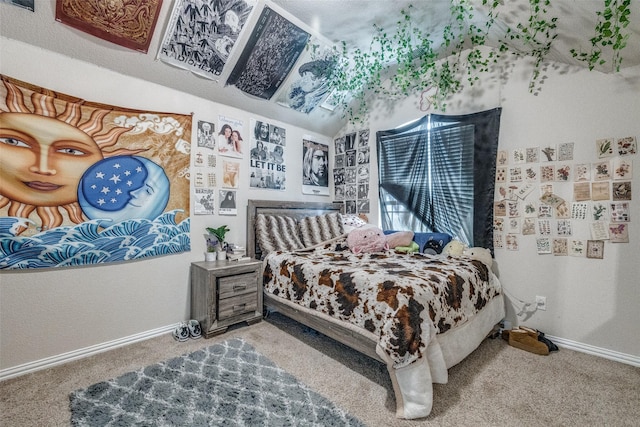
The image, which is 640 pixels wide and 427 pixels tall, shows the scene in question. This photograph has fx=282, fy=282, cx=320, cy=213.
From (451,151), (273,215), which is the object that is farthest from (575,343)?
(273,215)

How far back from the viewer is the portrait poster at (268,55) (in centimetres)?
241

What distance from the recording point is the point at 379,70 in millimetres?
3166

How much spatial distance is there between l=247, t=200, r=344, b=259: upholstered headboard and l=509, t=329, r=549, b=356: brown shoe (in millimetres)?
2368

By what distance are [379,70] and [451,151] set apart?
1209 millimetres

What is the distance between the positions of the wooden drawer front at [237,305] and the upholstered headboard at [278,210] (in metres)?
0.52

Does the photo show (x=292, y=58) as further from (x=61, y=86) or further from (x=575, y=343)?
(x=575, y=343)

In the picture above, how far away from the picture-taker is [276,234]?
3.06 m

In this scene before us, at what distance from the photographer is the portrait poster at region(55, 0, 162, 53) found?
1843mm

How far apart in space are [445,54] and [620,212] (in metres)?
2.14

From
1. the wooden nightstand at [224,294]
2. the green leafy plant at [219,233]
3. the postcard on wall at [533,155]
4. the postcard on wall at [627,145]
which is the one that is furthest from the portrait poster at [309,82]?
the postcard on wall at [627,145]

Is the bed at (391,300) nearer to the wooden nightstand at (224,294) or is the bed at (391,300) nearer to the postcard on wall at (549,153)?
the wooden nightstand at (224,294)

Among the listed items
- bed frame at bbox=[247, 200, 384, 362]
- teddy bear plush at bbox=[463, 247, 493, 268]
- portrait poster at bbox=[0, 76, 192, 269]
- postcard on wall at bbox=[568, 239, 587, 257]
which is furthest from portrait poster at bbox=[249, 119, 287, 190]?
postcard on wall at bbox=[568, 239, 587, 257]

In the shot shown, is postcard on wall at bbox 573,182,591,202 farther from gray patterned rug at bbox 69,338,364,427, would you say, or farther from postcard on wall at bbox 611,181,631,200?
gray patterned rug at bbox 69,338,364,427

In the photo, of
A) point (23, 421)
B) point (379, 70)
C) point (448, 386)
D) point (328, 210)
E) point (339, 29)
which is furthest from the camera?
point (328, 210)
